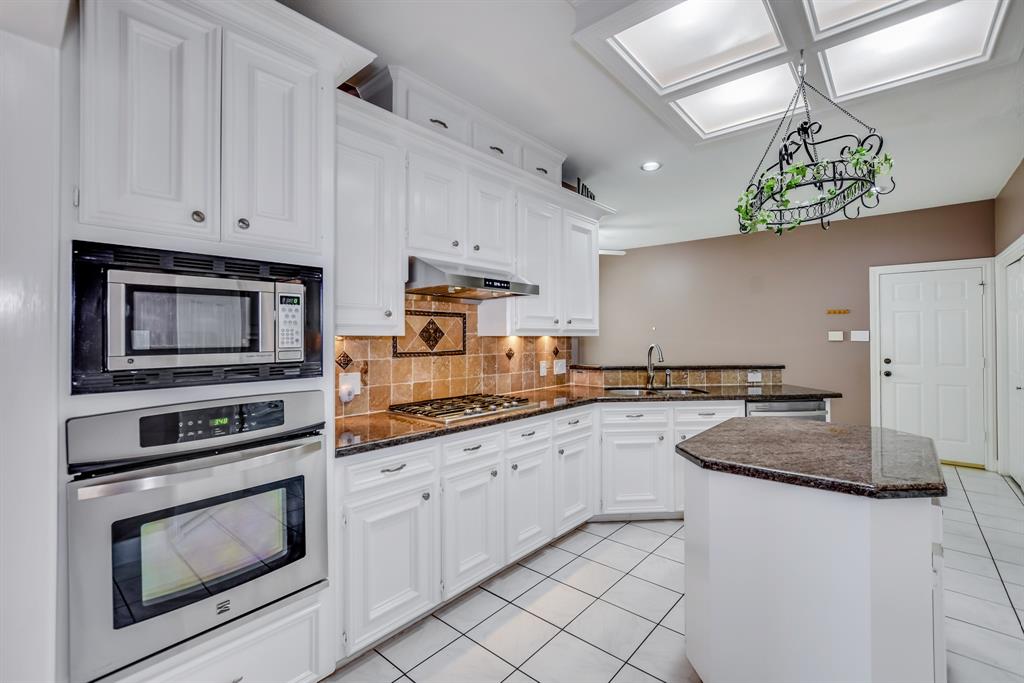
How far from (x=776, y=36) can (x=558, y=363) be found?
8.63ft

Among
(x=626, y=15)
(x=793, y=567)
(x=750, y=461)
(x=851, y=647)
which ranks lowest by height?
(x=851, y=647)

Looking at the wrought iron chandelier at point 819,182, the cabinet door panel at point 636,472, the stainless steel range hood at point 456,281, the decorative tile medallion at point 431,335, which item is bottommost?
the cabinet door panel at point 636,472

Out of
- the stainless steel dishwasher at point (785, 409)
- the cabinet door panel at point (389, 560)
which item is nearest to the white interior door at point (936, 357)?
the stainless steel dishwasher at point (785, 409)

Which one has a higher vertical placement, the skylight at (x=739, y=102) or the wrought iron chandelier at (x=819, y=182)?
the skylight at (x=739, y=102)

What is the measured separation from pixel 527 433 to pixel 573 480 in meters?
0.66

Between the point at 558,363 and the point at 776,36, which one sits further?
the point at 558,363

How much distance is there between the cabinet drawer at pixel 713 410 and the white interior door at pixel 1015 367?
2.58 m

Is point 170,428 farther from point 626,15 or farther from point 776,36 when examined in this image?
point 776,36

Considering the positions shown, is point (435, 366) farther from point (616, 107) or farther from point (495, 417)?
point (616, 107)

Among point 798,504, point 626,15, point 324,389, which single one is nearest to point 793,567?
point 798,504

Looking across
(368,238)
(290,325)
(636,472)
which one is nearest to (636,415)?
(636,472)

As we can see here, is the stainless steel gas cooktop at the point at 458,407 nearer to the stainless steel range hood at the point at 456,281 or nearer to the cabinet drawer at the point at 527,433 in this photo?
the cabinet drawer at the point at 527,433

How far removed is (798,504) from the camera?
1478mm

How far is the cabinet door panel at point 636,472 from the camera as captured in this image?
132 inches
